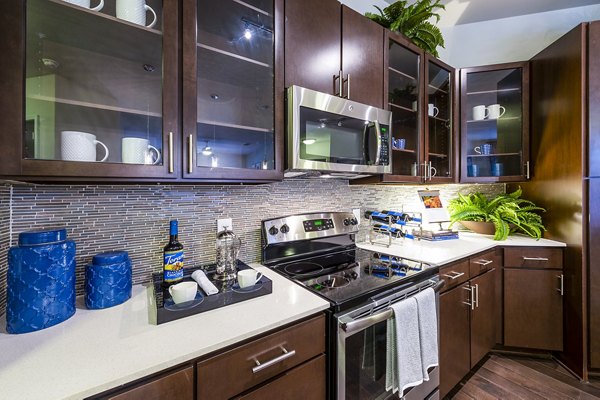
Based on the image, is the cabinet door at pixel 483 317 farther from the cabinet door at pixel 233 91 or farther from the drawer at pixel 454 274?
the cabinet door at pixel 233 91

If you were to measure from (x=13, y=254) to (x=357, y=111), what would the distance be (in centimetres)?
155

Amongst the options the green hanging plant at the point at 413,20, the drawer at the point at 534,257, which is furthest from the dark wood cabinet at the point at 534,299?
the green hanging plant at the point at 413,20

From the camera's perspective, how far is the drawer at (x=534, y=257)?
1.88m

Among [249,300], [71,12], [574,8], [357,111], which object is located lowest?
[249,300]

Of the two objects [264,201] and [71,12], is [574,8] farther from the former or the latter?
[71,12]

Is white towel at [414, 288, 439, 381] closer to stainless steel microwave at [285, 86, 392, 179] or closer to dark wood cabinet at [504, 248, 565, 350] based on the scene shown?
stainless steel microwave at [285, 86, 392, 179]

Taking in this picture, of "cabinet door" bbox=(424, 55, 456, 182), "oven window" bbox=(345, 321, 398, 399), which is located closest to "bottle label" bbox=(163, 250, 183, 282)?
"oven window" bbox=(345, 321, 398, 399)

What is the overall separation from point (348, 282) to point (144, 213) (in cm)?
102

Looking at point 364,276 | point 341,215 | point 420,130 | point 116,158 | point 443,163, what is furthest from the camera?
point 443,163

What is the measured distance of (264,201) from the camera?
1.53 metres

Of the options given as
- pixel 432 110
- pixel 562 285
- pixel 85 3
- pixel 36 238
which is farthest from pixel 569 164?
pixel 36 238

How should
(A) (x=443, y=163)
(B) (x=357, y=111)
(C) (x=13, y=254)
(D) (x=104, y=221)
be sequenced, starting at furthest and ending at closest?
(A) (x=443, y=163), (B) (x=357, y=111), (D) (x=104, y=221), (C) (x=13, y=254)

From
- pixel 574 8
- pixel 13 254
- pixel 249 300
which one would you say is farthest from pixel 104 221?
pixel 574 8

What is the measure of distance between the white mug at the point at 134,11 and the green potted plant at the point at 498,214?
8.59 ft
